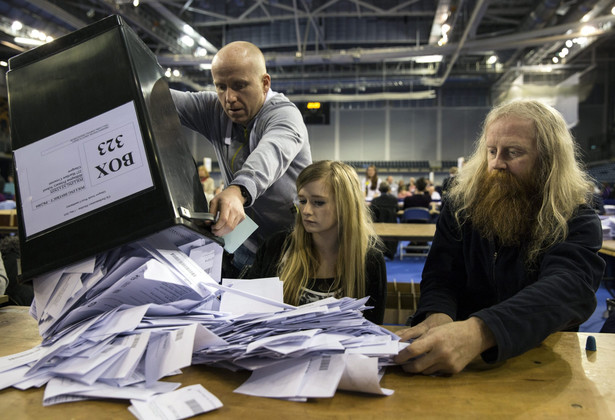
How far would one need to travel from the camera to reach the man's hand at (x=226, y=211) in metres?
0.84

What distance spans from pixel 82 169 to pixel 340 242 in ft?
3.45

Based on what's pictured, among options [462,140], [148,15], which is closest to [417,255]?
[148,15]

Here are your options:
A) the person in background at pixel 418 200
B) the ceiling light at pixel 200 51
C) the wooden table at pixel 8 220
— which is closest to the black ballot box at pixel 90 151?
the wooden table at pixel 8 220

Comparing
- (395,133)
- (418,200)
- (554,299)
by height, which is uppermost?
(395,133)

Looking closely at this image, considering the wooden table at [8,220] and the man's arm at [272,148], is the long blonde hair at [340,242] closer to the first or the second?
the man's arm at [272,148]

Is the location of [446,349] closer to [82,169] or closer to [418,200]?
[82,169]

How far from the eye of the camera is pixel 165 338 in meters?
0.66

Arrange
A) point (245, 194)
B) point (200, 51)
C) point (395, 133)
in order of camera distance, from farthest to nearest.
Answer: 1. point (395, 133)
2. point (200, 51)
3. point (245, 194)

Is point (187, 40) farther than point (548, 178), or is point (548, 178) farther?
point (187, 40)

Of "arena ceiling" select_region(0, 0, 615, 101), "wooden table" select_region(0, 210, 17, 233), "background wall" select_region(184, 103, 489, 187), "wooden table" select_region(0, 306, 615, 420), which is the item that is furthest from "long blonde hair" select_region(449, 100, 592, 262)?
"background wall" select_region(184, 103, 489, 187)

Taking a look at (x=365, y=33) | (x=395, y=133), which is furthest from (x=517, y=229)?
(x=395, y=133)

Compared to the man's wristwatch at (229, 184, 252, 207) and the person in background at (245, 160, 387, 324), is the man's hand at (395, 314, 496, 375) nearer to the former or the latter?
the man's wristwatch at (229, 184, 252, 207)

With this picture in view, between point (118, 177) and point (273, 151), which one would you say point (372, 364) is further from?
point (273, 151)

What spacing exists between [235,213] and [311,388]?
1.25ft
